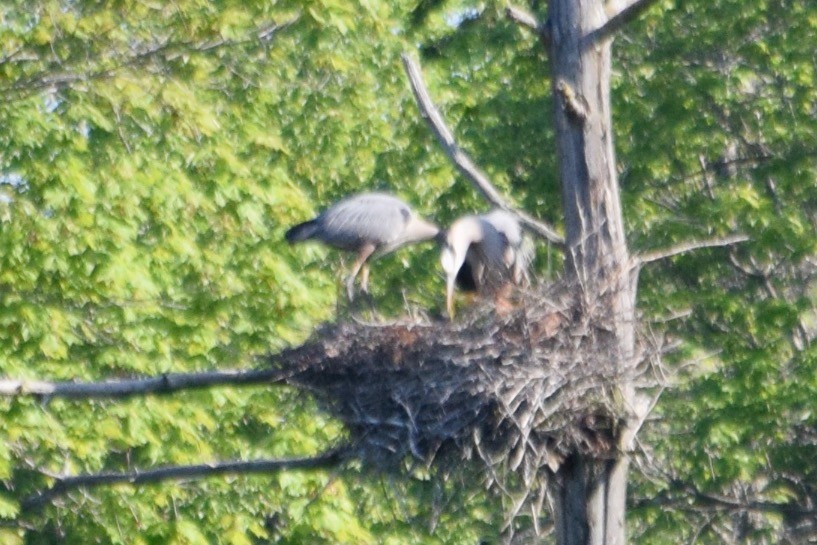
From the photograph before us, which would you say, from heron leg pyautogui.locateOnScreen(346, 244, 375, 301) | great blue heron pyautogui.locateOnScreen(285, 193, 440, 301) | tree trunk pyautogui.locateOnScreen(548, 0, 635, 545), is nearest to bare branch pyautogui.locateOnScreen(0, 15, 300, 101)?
great blue heron pyautogui.locateOnScreen(285, 193, 440, 301)

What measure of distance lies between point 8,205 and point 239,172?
164cm

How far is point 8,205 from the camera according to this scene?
37.8ft

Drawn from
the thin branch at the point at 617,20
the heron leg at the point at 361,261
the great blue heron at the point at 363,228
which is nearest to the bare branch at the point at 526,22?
the thin branch at the point at 617,20

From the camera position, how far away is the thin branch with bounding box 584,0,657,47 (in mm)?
7184

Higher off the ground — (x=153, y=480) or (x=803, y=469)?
(x=803, y=469)

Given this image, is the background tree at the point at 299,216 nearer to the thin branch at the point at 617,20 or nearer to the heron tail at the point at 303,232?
the heron tail at the point at 303,232

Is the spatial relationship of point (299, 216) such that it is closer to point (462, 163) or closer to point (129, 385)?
point (462, 163)

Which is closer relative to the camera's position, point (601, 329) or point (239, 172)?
point (601, 329)

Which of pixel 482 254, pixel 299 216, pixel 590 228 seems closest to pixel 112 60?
pixel 299 216

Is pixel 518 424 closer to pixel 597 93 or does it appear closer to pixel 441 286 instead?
pixel 597 93

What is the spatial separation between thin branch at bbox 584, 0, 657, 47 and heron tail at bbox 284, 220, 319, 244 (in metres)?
2.77

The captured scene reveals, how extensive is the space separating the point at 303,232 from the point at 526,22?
2.81 meters

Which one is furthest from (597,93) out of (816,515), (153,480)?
(816,515)

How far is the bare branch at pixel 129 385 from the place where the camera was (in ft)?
22.9
